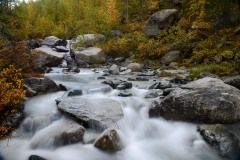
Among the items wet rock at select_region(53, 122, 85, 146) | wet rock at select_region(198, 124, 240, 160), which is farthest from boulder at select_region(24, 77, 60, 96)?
wet rock at select_region(198, 124, 240, 160)

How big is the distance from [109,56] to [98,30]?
9.79 metres

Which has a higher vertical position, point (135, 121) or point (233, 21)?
point (233, 21)

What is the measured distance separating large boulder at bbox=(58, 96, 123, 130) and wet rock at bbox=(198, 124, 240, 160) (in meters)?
2.78

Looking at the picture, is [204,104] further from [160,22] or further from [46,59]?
[160,22]

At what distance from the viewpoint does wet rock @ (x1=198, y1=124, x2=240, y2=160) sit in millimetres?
6234

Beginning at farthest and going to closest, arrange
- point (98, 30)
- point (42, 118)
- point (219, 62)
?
point (98, 30) < point (219, 62) < point (42, 118)

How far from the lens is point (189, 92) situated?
26.5 ft

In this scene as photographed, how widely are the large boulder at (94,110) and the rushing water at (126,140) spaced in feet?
0.85

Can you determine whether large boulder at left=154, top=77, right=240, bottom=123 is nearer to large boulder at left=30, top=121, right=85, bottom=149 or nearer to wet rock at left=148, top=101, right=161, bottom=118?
wet rock at left=148, top=101, right=161, bottom=118

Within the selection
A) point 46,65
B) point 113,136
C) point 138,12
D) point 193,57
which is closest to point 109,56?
point 46,65

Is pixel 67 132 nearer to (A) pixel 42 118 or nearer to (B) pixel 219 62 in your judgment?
(A) pixel 42 118

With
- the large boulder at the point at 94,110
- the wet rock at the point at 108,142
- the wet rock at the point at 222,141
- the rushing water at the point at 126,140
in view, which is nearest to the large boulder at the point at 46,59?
the rushing water at the point at 126,140

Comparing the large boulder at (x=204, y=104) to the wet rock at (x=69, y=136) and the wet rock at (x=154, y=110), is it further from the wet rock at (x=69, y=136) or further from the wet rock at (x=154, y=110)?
the wet rock at (x=69, y=136)

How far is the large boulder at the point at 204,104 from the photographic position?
7520 mm
